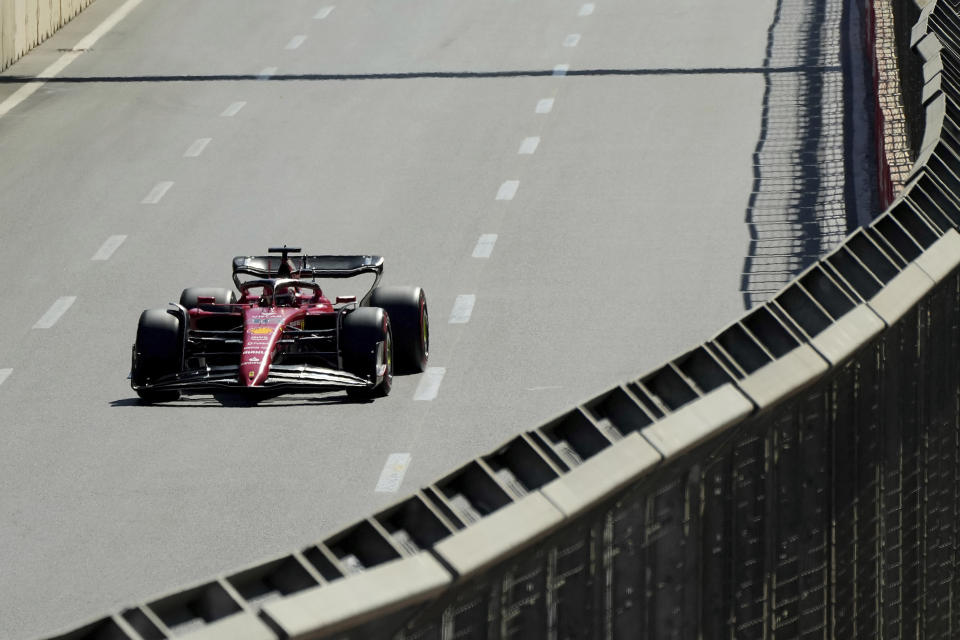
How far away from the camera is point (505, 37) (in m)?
35.3

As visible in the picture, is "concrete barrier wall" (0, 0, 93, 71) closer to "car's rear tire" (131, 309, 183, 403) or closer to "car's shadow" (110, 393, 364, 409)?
"car's shadow" (110, 393, 364, 409)

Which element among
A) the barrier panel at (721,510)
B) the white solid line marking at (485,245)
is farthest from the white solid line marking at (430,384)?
the barrier panel at (721,510)

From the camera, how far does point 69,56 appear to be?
3428 cm

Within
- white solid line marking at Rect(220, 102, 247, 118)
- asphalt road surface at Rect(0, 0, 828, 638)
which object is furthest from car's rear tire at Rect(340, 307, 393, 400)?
white solid line marking at Rect(220, 102, 247, 118)

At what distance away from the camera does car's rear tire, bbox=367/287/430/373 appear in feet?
54.4

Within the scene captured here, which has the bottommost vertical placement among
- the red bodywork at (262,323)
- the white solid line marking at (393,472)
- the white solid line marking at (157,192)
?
the white solid line marking at (157,192)

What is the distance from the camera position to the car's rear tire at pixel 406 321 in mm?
16578

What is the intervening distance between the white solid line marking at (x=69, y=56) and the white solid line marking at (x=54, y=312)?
10086 millimetres

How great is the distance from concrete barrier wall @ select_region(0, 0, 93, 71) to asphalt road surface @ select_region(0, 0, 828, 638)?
14.9 inches

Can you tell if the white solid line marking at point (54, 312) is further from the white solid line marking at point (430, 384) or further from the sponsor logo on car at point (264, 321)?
the sponsor logo on car at point (264, 321)

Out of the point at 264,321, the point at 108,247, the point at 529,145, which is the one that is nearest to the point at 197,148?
the point at 529,145

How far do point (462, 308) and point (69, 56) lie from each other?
16294mm

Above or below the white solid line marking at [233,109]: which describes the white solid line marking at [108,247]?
above

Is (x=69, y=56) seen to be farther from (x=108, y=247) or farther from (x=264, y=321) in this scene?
(x=264, y=321)
